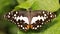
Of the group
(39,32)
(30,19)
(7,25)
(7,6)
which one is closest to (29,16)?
(30,19)

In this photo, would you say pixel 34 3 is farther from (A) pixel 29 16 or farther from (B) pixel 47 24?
(B) pixel 47 24

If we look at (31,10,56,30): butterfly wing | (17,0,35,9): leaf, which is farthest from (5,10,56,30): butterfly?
(17,0,35,9): leaf

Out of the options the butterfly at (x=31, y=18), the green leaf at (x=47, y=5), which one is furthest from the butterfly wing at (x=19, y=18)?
the green leaf at (x=47, y=5)

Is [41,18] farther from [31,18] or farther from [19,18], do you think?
[19,18]

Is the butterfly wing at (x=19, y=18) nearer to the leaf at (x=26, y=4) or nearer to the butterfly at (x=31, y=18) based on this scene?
the butterfly at (x=31, y=18)

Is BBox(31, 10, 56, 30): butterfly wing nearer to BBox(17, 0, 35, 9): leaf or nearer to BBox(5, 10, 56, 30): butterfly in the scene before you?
BBox(5, 10, 56, 30): butterfly

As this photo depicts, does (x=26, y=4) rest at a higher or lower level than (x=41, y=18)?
higher

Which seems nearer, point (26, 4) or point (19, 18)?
point (26, 4)

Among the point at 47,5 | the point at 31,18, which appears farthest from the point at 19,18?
the point at 47,5
